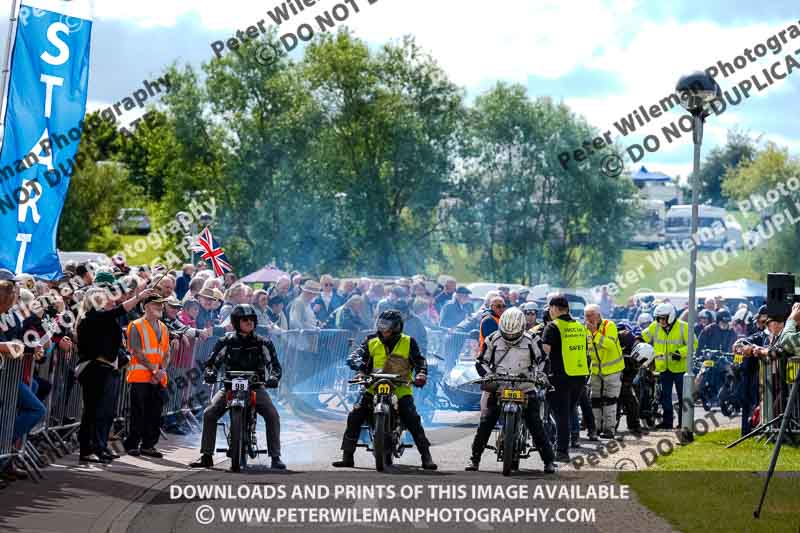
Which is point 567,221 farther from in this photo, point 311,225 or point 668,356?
point 668,356

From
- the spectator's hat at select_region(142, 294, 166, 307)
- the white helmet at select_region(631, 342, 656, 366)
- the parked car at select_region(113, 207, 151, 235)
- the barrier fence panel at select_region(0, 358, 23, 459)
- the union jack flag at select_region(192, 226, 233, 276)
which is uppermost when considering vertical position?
the parked car at select_region(113, 207, 151, 235)

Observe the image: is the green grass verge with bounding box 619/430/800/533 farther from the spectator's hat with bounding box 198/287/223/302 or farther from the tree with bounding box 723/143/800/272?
the tree with bounding box 723/143/800/272

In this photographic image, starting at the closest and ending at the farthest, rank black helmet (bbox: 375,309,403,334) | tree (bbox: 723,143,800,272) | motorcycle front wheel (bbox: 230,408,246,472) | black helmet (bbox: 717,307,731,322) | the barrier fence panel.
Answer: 1. the barrier fence panel
2. motorcycle front wheel (bbox: 230,408,246,472)
3. black helmet (bbox: 375,309,403,334)
4. black helmet (bbox: 717,307,731,322)
5. tree (bbox: 723,143,800,272)

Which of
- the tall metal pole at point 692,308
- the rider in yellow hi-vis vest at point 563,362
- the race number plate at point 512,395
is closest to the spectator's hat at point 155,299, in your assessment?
the race number plate at point 512,395

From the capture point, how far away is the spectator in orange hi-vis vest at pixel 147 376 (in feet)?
49.0

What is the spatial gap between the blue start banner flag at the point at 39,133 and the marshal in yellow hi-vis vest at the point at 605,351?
8.01 metres

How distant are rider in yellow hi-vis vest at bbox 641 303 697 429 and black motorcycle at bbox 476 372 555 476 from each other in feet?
22.8

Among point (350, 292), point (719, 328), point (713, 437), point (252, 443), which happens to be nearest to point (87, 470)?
point (252, 443)

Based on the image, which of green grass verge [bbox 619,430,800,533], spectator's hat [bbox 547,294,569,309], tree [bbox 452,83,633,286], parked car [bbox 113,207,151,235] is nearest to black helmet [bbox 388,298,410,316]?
green grass verge [bbox 619,430,800,533]

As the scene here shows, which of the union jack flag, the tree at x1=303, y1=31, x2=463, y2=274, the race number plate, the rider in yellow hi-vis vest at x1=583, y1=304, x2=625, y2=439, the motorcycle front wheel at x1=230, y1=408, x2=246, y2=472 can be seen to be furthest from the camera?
the tree at x1=303, y1=31, x2=463, y2=274

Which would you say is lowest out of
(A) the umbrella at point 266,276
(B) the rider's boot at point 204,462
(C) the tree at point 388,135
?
(B) the rider's boot at point 204,462

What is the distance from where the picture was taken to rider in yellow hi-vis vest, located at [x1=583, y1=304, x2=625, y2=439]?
19.2 meters

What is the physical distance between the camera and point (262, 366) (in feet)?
47.2

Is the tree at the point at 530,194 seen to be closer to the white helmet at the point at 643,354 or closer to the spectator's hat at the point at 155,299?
the white helmet at the point at 643,354
